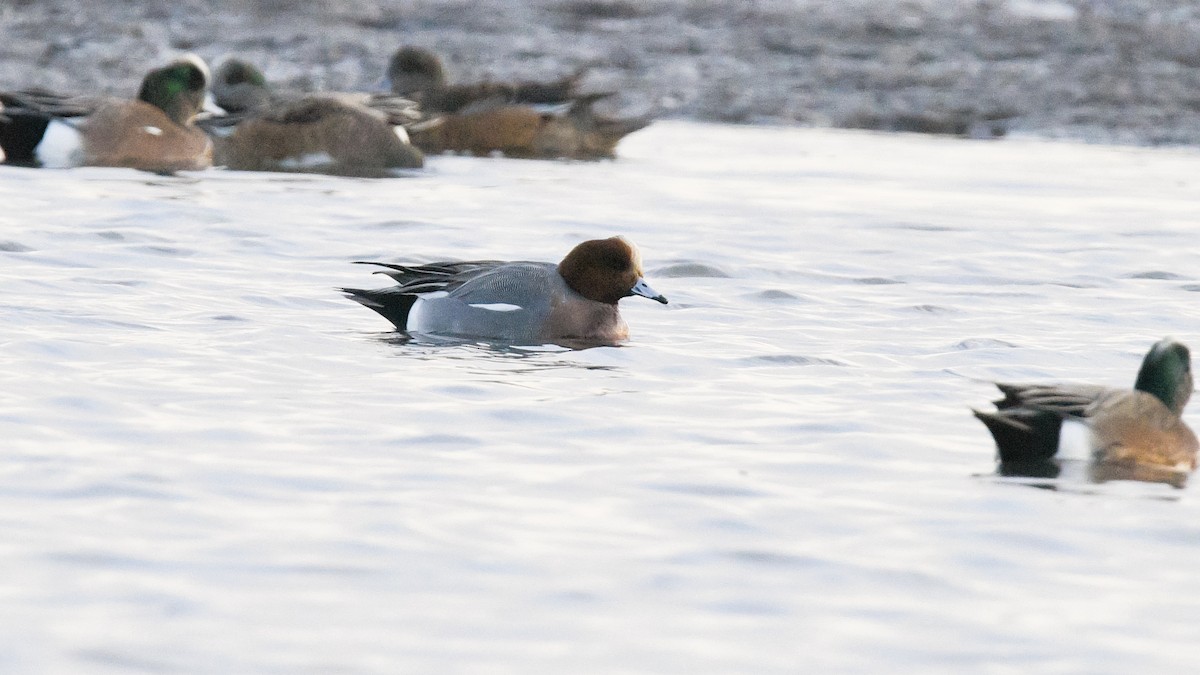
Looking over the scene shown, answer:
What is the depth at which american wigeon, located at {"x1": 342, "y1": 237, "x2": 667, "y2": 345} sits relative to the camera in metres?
7.94

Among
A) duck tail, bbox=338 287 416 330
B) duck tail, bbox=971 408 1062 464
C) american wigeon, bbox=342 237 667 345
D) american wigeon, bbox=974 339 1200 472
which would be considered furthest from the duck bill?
duck tail, bbox=971 408 1062 464

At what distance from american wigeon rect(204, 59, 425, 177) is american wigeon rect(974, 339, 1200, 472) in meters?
8.79

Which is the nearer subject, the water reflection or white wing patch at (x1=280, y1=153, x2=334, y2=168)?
the water reflection

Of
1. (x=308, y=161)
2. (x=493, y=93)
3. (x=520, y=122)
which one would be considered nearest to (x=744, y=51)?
(x=520, y=122)

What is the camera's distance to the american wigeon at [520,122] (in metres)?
15.9

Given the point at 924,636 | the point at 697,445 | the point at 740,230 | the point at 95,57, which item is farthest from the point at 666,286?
the point at 95,57

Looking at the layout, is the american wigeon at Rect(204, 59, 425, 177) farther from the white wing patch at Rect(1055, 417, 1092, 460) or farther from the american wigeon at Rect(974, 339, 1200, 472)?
the white wing patch at Rect(1055, 417, 1092, 460)

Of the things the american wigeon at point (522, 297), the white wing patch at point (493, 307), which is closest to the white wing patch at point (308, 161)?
the american wigeon at point (522, 297)

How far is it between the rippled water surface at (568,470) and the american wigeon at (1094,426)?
0.58 ft

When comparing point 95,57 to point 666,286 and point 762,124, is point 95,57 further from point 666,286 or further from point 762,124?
point 666,286

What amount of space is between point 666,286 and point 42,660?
5995 millimetres

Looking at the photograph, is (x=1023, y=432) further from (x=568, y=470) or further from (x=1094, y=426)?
(x=568, y=470)

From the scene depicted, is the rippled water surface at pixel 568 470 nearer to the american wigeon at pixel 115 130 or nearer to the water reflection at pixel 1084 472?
the water reflection at pixel 1084 472

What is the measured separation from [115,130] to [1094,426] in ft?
30.8
